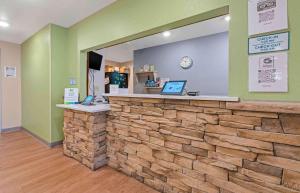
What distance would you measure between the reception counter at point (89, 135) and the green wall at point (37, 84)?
41.6 inches

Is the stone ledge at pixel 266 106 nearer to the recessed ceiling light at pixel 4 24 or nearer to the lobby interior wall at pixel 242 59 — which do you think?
the lobby interior wall at pixel 242 59

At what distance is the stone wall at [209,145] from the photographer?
1.17 meters

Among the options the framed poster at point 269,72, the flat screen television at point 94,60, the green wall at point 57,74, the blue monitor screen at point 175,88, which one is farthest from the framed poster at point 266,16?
the green wall at point 57,74

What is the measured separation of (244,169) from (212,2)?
1476 millimetres

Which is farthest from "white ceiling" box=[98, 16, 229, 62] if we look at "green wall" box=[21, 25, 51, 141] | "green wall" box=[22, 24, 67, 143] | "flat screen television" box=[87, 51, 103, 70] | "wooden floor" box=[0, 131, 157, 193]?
"wooden floor" box=[0, 131, 157, 193]

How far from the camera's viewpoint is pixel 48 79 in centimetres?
334

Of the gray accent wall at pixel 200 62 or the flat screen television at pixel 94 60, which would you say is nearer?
the flat screen television at pixel 94 60

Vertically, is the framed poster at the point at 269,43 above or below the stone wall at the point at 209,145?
above

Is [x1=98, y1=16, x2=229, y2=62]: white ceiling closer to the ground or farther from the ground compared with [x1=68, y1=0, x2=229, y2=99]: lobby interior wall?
farther from the ground

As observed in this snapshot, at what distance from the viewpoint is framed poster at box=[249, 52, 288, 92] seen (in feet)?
3.91

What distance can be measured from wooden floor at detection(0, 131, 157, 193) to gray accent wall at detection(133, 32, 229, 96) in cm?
267

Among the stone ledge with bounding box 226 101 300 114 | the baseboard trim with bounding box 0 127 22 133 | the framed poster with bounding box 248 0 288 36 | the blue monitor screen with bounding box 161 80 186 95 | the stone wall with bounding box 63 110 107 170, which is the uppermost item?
the framed poster with bounding box 248 0 288 36

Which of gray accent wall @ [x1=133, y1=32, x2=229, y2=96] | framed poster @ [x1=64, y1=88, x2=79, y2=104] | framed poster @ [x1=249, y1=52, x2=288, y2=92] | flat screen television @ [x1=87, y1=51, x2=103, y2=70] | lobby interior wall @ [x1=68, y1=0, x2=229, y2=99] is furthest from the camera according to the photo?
gray accent wall @ [x1=133, y1=32, x2=229, y2=96]

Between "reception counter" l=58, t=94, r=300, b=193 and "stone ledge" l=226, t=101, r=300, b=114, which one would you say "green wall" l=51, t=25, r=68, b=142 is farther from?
"stone ledge" l=226, t=101, r=300, b=114
